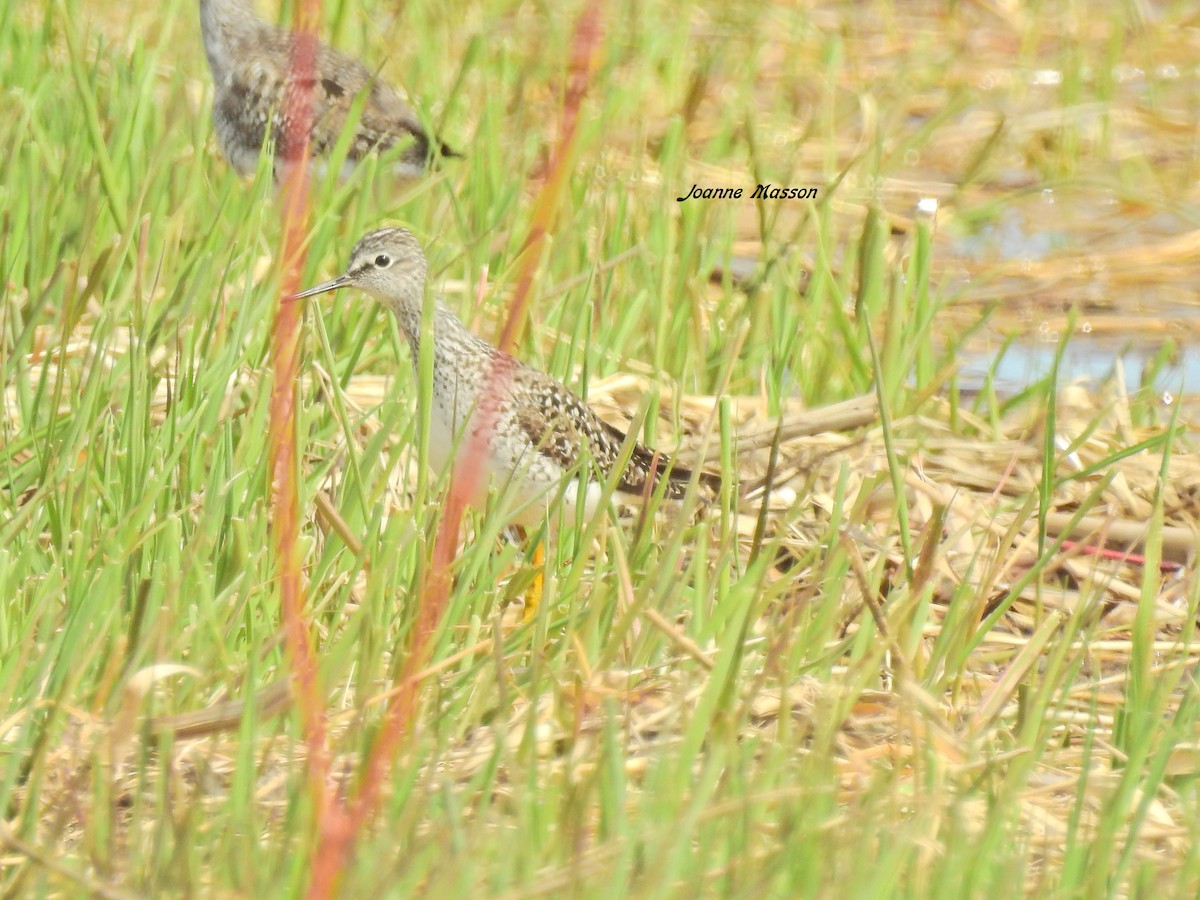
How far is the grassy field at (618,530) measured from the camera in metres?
2.84

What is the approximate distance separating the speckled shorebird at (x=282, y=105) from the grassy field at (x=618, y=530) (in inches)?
10.1

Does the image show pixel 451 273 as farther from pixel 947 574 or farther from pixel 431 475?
pixel 947 574

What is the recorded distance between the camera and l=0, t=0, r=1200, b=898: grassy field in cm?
284

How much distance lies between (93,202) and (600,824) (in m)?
2.70

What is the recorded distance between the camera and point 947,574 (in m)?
4.83

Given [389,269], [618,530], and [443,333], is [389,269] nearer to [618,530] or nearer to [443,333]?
[443,333]

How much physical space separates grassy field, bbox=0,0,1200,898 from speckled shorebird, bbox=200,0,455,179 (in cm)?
26

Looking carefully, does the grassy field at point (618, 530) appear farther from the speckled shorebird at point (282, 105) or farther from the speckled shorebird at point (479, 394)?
the speckled shorebird at point (282, 105)

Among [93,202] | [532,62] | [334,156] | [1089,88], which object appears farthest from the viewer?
[1089,88]

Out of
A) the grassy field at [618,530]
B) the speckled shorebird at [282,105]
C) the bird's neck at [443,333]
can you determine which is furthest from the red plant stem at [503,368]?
the speckled shorebird at [282,105]

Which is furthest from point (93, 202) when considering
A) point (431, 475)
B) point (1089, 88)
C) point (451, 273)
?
point (1089, 88)
